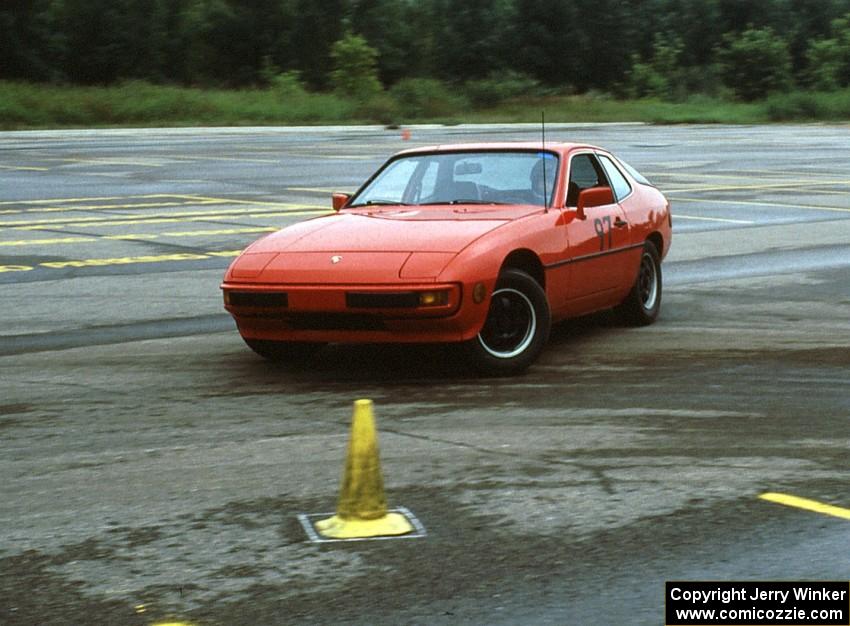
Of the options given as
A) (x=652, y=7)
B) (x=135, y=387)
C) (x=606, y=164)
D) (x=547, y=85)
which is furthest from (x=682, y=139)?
(x=652, y=7)

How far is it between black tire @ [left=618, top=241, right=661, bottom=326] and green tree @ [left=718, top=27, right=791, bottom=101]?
244ft

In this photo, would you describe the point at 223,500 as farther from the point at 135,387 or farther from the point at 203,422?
the point at 135,387

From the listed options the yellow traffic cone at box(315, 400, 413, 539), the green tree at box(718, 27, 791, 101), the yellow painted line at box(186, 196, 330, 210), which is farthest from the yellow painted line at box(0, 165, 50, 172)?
the green tree at box(718, 27, 791, 101)

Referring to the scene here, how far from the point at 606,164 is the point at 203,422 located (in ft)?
13.7

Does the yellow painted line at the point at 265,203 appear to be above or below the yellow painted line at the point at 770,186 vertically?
above

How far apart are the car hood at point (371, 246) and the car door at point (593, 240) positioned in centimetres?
37

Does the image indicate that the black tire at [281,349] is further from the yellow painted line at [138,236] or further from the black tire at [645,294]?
the yellow painted line at [138,236]

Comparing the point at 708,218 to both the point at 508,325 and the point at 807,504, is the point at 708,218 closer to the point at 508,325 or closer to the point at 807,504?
the point at 508,325

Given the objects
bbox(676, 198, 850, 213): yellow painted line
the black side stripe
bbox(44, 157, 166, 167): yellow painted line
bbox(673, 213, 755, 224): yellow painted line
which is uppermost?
the black side stripe

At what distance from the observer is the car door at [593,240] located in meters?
9.39

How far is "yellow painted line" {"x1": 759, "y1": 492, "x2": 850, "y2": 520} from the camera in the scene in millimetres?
5551

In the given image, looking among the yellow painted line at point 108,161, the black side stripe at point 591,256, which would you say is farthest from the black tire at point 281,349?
the yellow painted line at point 108,161

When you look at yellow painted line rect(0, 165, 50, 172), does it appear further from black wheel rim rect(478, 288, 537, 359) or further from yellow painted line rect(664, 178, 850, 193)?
black wheel rim rect(478, 288, 537, 359)

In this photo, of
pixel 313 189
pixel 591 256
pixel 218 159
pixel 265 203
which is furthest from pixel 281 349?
pixel 218 159
